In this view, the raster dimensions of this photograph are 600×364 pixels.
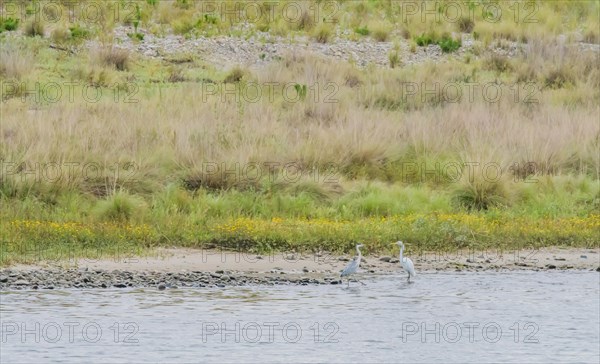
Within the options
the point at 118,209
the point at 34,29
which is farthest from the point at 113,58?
the point at 118,209

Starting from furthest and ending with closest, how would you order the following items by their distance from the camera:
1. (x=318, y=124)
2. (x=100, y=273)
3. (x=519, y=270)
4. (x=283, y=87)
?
(x=283, y=87) → (x=318, y=124) → (x=519, y=270) → (x=100, y=273)

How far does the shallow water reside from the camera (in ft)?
37.8

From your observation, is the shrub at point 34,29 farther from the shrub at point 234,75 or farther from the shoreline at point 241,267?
the shoreline at point 241,267

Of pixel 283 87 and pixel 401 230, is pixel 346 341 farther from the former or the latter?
pixel 283 87

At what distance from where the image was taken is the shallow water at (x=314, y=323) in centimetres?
1152

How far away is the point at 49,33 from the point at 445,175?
1265 cm

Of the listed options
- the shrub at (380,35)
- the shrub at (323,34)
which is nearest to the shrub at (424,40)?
the shrub at (380,35)

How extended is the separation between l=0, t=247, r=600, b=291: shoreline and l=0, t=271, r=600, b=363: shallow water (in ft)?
0.92

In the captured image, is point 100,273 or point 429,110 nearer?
point 100,273

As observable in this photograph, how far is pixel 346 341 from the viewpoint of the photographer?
39.2 ft

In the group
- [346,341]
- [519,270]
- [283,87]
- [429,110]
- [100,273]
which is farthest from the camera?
[283,87]

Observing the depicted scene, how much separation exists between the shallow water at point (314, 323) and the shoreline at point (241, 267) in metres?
0.28

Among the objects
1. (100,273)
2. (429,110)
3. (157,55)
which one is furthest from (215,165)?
(157,55)

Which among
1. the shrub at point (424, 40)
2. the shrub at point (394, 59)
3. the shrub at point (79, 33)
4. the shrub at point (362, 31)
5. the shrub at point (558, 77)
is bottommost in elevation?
the shrub at point (558, 77)
